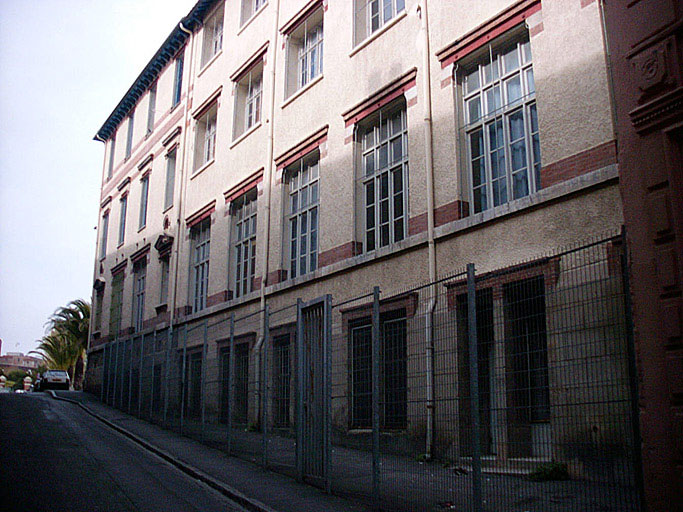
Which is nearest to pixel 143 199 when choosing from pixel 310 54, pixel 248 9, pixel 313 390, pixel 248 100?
pixel 248 100

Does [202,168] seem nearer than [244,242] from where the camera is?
No

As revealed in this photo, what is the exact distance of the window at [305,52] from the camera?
20.0 m

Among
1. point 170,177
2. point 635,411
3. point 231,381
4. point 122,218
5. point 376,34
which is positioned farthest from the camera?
point 122,218

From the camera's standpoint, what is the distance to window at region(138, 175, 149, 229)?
106 ft

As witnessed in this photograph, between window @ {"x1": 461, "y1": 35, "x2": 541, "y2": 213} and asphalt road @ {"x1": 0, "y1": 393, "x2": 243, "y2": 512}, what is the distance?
23.3 ft

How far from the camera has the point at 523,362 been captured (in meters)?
6.88

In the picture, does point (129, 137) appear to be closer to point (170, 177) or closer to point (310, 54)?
point (170, 177)

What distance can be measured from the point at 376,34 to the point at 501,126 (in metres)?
4.99

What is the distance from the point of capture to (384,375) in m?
9.10

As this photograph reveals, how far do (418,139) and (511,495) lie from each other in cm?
876

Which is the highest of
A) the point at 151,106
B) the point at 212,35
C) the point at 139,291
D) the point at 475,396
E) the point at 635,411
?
the point at 212,35

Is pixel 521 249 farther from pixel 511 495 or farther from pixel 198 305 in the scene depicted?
pixel 198 305

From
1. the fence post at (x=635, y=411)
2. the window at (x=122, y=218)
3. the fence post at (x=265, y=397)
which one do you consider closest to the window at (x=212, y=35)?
the window at (x=122, y=218)

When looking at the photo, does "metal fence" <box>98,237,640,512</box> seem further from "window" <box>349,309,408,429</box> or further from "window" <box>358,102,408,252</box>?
"window" <box>358,102,408,252</box>
